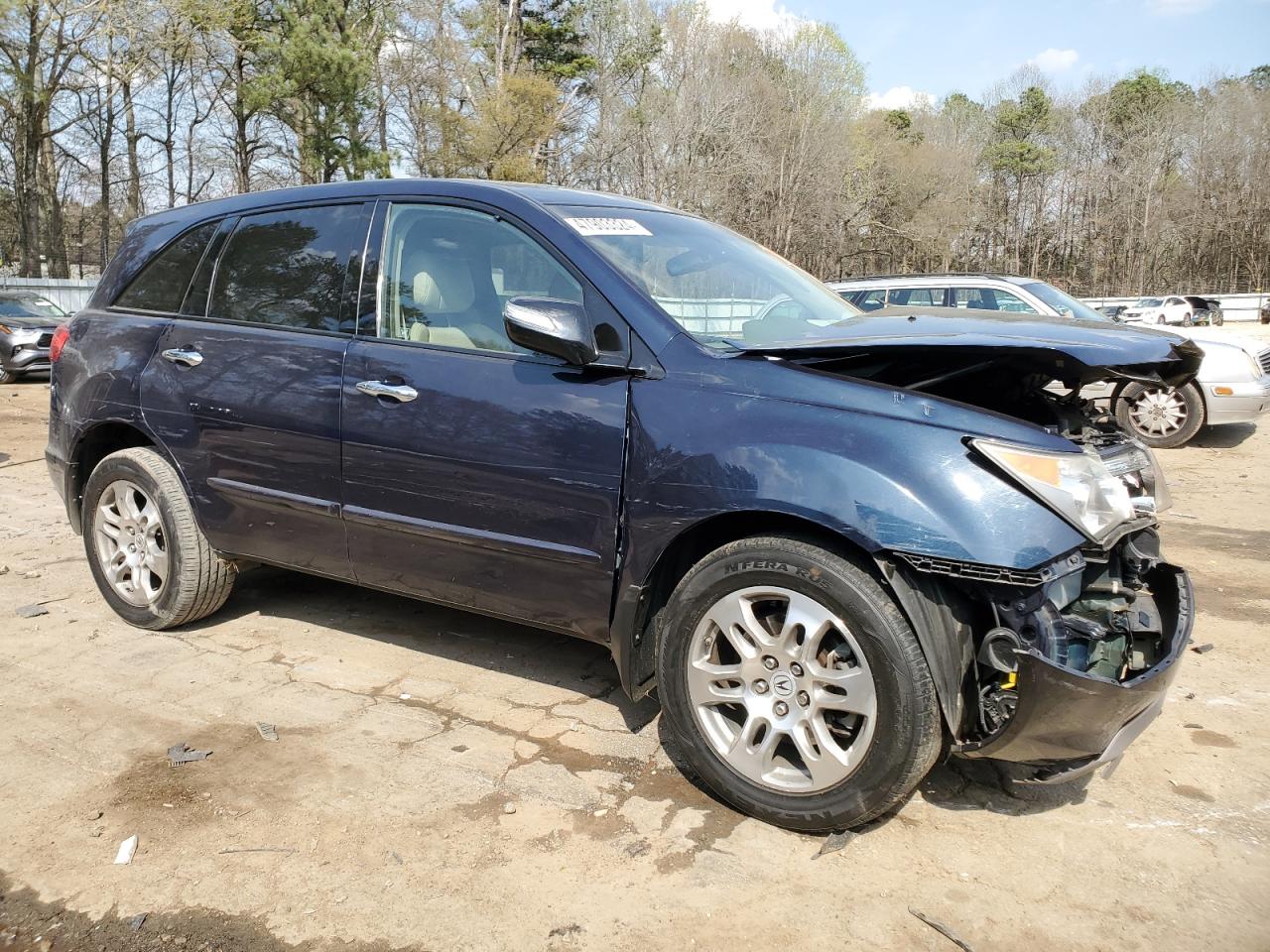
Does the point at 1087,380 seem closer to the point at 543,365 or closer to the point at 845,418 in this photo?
the point at 845,418

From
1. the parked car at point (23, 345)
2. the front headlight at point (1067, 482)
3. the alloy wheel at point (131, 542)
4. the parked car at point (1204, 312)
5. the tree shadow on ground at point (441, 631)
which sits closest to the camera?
the front headlight at point (1067, 482)

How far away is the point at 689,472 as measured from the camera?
2.76 m

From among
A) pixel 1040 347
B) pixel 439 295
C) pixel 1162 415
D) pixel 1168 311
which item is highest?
pixel 1168 311

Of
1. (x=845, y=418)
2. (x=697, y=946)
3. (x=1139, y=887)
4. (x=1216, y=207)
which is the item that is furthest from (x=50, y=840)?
(x=1216, y=207)

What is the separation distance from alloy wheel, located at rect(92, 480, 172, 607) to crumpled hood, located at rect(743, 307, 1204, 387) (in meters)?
2.88

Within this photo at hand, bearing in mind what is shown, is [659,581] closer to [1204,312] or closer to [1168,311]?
[1168,311]

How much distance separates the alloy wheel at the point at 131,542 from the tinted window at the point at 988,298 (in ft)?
28.6

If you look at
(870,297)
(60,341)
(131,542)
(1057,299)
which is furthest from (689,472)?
(870,297)

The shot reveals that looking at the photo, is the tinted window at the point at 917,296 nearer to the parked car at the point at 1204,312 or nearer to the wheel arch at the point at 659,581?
the wheel arch at the point at 659,581

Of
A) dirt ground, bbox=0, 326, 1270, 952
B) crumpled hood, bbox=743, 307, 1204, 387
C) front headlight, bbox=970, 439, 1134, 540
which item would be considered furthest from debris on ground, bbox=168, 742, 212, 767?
front headlight, bbox=970, 439, 1134, 540

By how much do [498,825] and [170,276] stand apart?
297cm

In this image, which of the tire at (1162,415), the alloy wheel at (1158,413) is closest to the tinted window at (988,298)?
the tire at (1162,415)

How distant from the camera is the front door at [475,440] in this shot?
9.78ft

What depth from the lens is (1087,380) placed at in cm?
280
